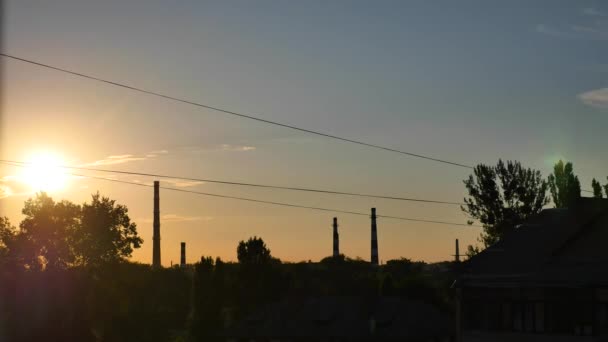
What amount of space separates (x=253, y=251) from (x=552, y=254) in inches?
1972

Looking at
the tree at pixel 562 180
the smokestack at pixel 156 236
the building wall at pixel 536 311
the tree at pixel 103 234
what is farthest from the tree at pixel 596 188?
the tree at pixel 103 234

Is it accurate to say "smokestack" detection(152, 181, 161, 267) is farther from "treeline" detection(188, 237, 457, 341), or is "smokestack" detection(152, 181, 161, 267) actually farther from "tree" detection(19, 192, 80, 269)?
"tree" detection(19, 192, 80, 269)

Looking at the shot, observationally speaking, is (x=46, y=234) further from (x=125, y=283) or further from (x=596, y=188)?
(x=596, y=188)

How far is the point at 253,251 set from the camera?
94.9 metres

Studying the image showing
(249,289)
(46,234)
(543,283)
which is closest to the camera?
(543,283)

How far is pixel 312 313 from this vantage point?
71.5m

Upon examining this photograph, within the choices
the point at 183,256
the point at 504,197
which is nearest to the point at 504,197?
the point at 504,197

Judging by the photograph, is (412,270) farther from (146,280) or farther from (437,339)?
(437,339)

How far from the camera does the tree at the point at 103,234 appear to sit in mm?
131125

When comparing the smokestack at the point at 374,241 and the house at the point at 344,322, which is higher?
the smokestack at the point at 374,241

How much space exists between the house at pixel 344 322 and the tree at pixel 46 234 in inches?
2427

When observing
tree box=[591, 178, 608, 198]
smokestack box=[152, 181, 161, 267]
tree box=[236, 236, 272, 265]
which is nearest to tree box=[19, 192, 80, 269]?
smokestack box=[152, 181, 161, 267]

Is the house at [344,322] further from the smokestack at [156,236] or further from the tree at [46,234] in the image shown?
the tree at [46,234]

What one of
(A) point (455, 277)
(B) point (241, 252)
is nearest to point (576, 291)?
(A) point (455, 277)
